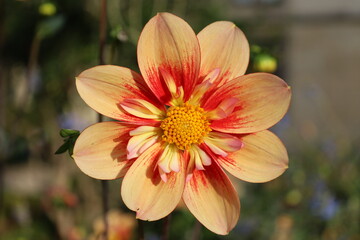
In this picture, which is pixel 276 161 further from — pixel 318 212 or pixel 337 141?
pixel 337 141

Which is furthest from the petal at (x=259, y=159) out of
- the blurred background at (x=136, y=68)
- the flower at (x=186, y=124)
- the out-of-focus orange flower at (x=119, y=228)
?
the out-of-focus orange flower at (x=119, y=228)

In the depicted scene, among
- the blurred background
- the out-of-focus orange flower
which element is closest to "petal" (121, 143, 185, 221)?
the blurred background

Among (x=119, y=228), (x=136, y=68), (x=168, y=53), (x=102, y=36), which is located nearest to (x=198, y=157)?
(x=168, y=53)

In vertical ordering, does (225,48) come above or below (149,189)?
above

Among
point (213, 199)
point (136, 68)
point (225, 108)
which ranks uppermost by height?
→ point (225, 108)

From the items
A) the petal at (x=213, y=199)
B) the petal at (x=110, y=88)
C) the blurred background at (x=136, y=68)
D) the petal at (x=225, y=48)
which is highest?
the petal at (x=225, y=48)

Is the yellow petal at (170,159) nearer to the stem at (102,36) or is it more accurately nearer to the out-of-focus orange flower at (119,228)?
the stem at (102,36)

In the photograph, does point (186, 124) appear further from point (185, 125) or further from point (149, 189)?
point (149, 189)
